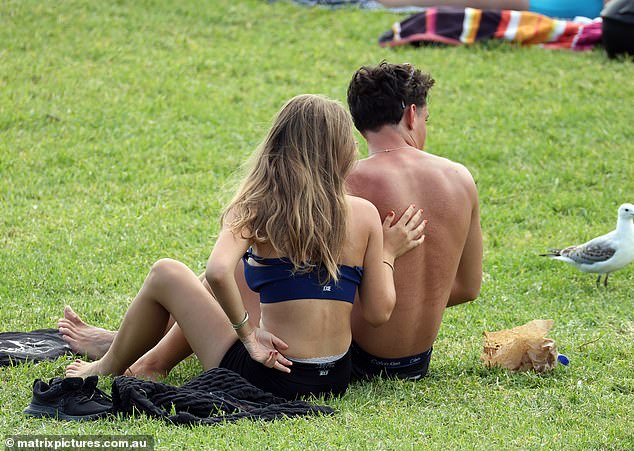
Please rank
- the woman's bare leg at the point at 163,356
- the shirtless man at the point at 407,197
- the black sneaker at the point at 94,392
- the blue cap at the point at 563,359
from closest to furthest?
the black sneaker at the point at 94,392 < the shirtless man at the point at 407,197 < the woman's bare leg at the point at 163,356 < the blue cap at the point at 563,359

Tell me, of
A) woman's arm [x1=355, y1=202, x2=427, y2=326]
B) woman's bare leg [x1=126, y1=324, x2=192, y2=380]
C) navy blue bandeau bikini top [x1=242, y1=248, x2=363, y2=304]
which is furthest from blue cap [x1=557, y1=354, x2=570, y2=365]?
woman's bare leg [x1=126, y1=324, x2=192, y2=380]

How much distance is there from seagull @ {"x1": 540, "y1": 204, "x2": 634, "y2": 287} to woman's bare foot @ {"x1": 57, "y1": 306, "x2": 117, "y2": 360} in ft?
10.8

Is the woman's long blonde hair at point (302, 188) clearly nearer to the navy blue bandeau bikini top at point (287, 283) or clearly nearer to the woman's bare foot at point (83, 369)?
the navy blue bandeau bikini top at point (287, 283)

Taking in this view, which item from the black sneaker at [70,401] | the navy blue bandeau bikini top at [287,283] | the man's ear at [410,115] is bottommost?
the black sneaker at [70,401]

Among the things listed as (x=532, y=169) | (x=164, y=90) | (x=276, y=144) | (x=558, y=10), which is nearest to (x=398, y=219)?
(x=276, y=144)

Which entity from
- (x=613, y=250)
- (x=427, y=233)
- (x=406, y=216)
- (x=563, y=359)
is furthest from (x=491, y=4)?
(x=406, y=216)

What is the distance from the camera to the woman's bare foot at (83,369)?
458 cm

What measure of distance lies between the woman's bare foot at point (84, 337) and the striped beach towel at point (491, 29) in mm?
7238

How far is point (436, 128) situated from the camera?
32.1 ft

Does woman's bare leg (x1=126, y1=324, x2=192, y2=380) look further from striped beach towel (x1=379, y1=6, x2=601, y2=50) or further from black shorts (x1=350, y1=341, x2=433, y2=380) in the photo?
striped beach towel (x1=379, y1=6, x2=601, y2=50)

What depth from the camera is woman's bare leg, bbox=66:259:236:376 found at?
4285 mm

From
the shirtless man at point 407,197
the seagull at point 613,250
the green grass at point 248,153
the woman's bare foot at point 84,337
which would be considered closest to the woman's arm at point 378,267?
the shirtless man at point 407,197

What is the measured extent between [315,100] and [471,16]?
25.4ft

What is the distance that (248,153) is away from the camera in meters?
9.13
